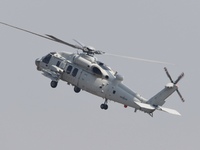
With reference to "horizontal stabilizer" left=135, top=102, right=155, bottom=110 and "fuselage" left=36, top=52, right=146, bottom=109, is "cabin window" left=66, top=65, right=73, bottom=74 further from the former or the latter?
"horizontal stabilizer" left=135, top=102, right=155, bottom=110

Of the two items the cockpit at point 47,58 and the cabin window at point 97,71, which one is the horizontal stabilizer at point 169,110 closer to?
the cabin window at point 97,71

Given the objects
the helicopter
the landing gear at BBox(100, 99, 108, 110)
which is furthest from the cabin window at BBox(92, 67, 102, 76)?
the landing gear at BBox(100, 99, 108, 110)

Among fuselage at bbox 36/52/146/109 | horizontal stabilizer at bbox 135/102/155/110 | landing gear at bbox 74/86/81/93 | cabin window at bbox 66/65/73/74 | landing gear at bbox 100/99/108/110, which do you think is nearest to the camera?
horizontal stabilizer at bbox 135/102/155/110

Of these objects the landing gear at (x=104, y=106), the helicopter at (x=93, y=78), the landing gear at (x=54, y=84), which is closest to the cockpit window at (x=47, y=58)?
the helicopter at (x=93, y=78)

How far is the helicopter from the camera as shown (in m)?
90.2

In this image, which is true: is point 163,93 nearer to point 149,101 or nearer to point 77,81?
point 149,101

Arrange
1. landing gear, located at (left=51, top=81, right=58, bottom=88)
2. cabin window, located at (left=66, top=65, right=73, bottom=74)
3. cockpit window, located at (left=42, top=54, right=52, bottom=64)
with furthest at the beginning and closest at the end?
cockpit window, located at (left=42, top=54, right=52, bottom=64)
landing gear, located at (left=51, top=81, right=58, bottom=88)
cabin window, located at (left=66, top=65, right=73, bottom=74)

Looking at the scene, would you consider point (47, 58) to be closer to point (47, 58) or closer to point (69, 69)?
point (47, 58)

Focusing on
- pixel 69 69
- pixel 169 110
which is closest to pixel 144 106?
pixel 169 110

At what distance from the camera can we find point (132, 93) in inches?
3561

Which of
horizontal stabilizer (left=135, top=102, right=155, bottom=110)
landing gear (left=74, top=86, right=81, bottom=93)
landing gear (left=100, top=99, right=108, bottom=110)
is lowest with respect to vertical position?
horizontal stabilizer (left=135, top=102, right=155, bottom=110)

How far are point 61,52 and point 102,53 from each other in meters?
4.50

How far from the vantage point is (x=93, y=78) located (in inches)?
3652

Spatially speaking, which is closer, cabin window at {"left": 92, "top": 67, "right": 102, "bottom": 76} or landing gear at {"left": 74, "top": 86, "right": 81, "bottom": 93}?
A: cabin window at {"left": 92, "top": 67, "right": 102, "bottom": 76}
